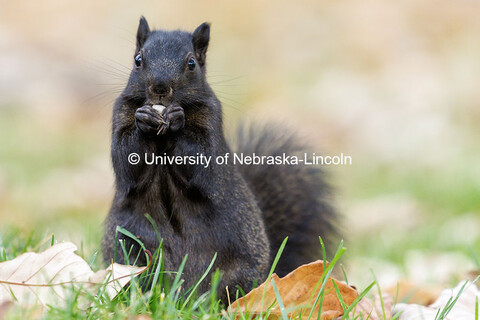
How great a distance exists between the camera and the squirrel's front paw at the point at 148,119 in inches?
76.6

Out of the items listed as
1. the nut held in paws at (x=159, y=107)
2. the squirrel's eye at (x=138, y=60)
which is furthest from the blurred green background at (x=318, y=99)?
the nut held in paws at (x=159, y=107)

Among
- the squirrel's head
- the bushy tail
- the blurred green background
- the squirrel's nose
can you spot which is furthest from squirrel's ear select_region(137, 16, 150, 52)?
the blurred green background

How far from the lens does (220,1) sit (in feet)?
29.3

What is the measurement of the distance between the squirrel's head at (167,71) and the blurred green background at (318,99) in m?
0.99

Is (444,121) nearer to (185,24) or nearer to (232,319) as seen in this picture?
(185,24)

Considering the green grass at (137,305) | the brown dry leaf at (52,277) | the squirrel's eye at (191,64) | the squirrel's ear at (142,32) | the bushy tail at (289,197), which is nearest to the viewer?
the green grass at (137,305)

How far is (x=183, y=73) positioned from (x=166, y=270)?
630 millimetres

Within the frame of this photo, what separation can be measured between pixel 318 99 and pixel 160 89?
5.72 meters

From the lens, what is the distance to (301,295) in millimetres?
1765

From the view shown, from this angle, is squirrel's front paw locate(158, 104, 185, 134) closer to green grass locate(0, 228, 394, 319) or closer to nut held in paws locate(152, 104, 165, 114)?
nut held in paws locate(152, 104, 165, 114)

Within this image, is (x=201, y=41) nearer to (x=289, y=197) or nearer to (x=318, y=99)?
(x=289, y=197)

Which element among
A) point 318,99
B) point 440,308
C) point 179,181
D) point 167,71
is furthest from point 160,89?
point 318,99

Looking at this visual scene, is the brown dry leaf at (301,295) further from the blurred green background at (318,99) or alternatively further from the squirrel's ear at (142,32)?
the blurred green background at (318,99)

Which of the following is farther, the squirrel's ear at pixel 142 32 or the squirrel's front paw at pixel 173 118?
the squirrel's ear at pixel 142 32
